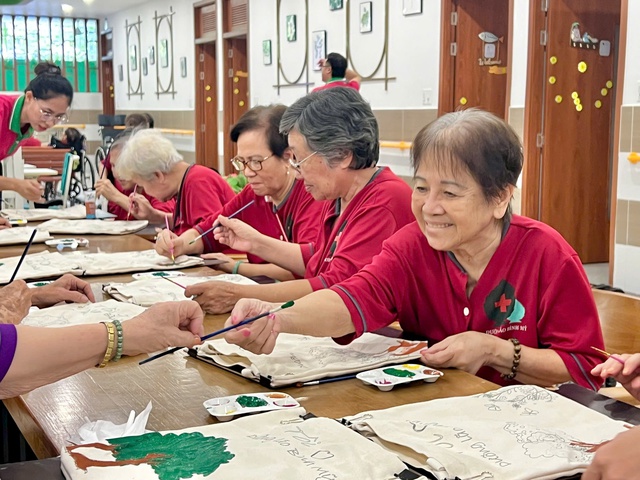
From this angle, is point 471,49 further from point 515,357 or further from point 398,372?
point 398,372

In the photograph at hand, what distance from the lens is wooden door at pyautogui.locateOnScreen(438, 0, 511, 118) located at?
24.4 ft

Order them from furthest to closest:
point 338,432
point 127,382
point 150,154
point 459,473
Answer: point 150,154
point 127,382
point 338,432
point 459,473

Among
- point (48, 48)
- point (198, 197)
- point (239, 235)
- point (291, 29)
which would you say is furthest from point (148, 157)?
point (48, 48)

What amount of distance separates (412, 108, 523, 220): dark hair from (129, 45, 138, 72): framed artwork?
14.9 metres

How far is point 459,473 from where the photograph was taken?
46.6 inches

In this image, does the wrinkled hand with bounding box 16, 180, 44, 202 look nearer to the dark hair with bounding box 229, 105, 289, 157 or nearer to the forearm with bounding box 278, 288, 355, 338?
the dark hair with bounding box 229, 105, 289, 157

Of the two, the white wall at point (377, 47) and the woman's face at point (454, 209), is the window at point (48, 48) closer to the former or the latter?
the white wall at point (377, 47)

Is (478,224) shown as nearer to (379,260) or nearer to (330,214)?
(379,260)

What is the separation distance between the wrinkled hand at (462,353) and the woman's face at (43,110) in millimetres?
3452

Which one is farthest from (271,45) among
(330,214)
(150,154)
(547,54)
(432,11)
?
(330,214)

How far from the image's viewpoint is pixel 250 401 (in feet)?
4.96

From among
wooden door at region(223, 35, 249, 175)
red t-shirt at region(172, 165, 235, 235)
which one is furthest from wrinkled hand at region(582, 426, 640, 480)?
wooden door at region(223, 35, 249, 175)

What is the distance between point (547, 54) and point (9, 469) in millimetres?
6092

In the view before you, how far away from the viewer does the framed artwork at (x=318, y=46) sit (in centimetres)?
932
